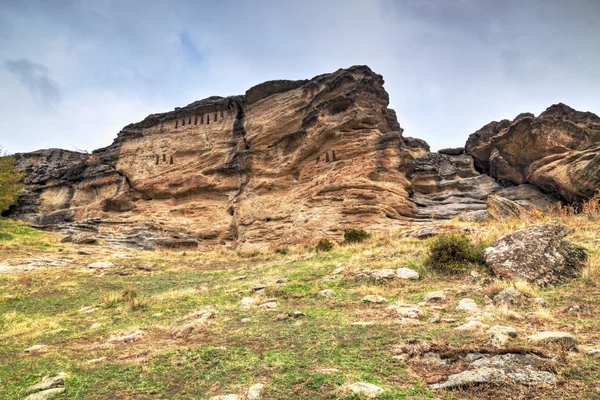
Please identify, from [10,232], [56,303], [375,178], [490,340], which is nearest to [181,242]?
[10,232]

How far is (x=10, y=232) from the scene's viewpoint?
29641 millimetres

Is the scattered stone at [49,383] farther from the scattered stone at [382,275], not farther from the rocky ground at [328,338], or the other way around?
the scattered stone at [382,275]

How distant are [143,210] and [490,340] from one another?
138 ft

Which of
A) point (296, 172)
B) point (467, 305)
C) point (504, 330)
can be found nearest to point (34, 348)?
point (504, 330)

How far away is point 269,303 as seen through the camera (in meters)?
9.30

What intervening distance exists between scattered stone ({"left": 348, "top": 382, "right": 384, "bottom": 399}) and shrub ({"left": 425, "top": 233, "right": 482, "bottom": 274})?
715 centimetres

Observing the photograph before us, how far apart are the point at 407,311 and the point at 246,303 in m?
4.46

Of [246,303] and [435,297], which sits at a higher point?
[435,297]

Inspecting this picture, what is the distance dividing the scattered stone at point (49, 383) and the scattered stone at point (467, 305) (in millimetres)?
7130

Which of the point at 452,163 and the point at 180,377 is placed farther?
the point at 452,163

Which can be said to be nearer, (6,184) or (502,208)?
(502,208)

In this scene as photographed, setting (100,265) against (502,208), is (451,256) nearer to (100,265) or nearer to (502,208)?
(502,208)

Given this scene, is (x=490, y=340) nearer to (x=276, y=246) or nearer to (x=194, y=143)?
(x=276, y=246)

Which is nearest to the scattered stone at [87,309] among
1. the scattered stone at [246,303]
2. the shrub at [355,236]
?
the scattered stone at [246,303]
